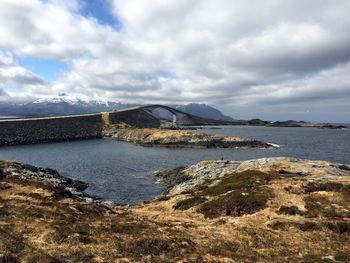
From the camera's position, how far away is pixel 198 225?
30562 millimetres

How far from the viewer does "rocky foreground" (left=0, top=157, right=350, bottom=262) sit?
69.8 ft

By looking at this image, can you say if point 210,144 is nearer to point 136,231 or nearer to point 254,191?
point 254,191

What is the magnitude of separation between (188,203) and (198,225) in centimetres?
1042

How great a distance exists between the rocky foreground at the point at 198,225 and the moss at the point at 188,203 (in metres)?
0.13

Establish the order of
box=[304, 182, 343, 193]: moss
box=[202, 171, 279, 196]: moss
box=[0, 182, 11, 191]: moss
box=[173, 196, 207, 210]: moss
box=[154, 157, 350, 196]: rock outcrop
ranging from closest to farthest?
box=[0, 182, 11, 191]: moss
box=[173, 196, 207, 210]: moss
box=[304, 182, 343, 193]: moss
box=[202, 171, 279, 196]: moss
box=[154, 157, 350, 196]: rock outcrop

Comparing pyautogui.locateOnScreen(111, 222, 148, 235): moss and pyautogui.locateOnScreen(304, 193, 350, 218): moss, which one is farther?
pyautogui.locateOnScreen(304, 193, 350, 218): moss

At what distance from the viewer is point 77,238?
22.9 m

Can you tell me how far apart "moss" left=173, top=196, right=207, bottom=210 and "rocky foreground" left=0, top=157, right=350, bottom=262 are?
0.13m

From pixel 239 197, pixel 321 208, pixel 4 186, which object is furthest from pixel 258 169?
pixel 4 186

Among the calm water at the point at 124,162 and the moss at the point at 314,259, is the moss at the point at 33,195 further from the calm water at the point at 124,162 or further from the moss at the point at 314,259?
the moss at the point at 314,259

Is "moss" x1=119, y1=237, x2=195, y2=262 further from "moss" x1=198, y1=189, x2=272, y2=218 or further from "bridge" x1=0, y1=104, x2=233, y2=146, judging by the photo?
"bridge" x1=0, y1=104, x2=233, y2=146

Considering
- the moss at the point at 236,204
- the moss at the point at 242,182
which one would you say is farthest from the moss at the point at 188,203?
the moss at the point at 242,182

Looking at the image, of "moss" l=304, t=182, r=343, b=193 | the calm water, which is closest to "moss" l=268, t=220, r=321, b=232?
"moss" l=304, t=182, r=343, b=193

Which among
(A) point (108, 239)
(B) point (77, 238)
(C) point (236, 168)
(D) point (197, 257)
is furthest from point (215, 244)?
(C) point (236, 168)
